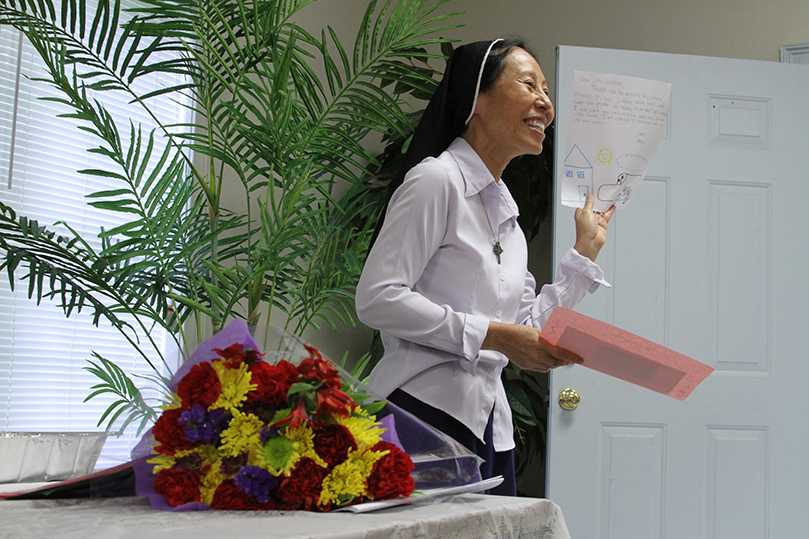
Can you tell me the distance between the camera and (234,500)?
23.7 inches

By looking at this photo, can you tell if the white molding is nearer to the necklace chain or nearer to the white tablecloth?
the necklace chain

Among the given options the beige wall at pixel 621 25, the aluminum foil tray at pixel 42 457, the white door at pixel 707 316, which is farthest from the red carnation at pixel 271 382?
the beige wall at pixel 621 25

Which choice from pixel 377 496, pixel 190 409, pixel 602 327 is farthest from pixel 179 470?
pixel 602 327

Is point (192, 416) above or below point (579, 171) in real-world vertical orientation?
below

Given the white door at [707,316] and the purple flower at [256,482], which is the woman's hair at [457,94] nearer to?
the purple flower at [256,482]

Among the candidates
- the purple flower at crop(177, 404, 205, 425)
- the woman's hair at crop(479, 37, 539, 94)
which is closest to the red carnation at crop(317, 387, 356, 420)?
the purple flower at crop(177, 404, 205, 425)

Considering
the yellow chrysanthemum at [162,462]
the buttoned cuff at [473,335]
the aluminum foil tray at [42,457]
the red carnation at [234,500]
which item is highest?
the buttoned cuff at [473,335]

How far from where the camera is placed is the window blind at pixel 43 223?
207 cm

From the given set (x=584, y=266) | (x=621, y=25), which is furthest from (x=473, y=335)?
(x=621, y=25)

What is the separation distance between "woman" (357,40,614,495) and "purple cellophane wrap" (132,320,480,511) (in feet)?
1.58

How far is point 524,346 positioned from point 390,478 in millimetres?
647

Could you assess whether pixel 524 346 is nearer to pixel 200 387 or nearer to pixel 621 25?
pixel 200 387

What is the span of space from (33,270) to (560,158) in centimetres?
174

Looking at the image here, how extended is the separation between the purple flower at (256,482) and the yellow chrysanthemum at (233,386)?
0.18 feet
